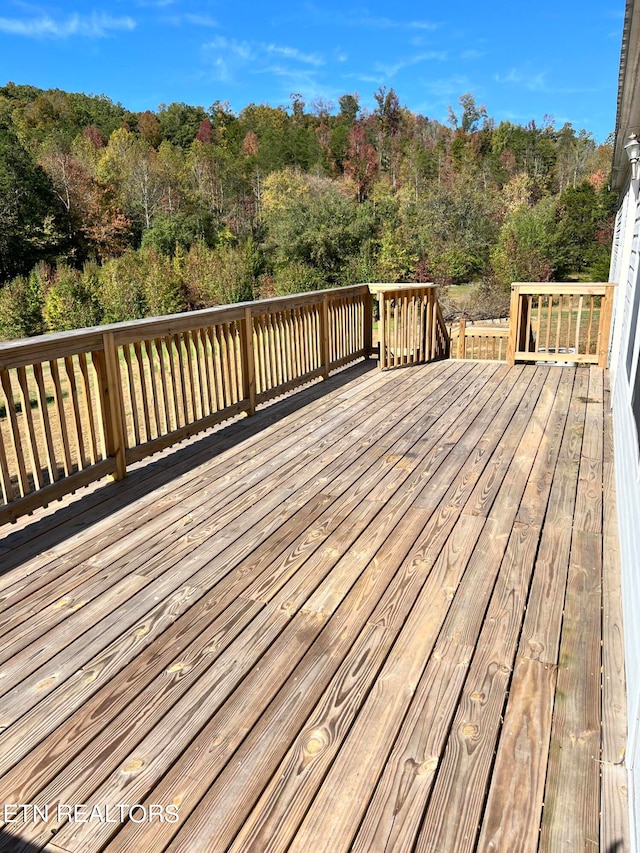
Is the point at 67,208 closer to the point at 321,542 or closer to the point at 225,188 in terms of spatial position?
the point at 225,188

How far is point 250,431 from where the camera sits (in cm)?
460

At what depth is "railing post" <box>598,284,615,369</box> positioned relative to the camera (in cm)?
647

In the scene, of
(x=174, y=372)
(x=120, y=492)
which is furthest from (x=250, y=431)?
(x=120, y=492)

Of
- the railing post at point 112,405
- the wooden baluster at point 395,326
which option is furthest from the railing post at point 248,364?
the wooden baluster at point 395,326

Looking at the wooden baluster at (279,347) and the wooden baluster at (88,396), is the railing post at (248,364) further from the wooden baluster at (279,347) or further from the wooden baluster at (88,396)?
the wooden baluster at (88,396)

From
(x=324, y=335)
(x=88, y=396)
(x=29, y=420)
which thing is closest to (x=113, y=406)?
(x=88, y=396)

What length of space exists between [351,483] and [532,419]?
1998 millimetres

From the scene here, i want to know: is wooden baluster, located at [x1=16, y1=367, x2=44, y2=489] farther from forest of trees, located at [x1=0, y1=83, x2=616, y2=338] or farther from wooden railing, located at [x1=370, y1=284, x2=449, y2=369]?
forest of trees, located at [x1=0, y1=83, x2=616, y2=338]

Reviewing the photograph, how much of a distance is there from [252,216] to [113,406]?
3632cm

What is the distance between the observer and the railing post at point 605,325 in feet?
21.2

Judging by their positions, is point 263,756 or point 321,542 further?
point 321,542

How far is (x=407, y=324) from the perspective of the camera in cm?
693

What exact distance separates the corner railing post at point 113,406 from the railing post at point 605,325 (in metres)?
5.27

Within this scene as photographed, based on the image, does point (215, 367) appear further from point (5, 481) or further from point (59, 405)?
point (5, 481)
